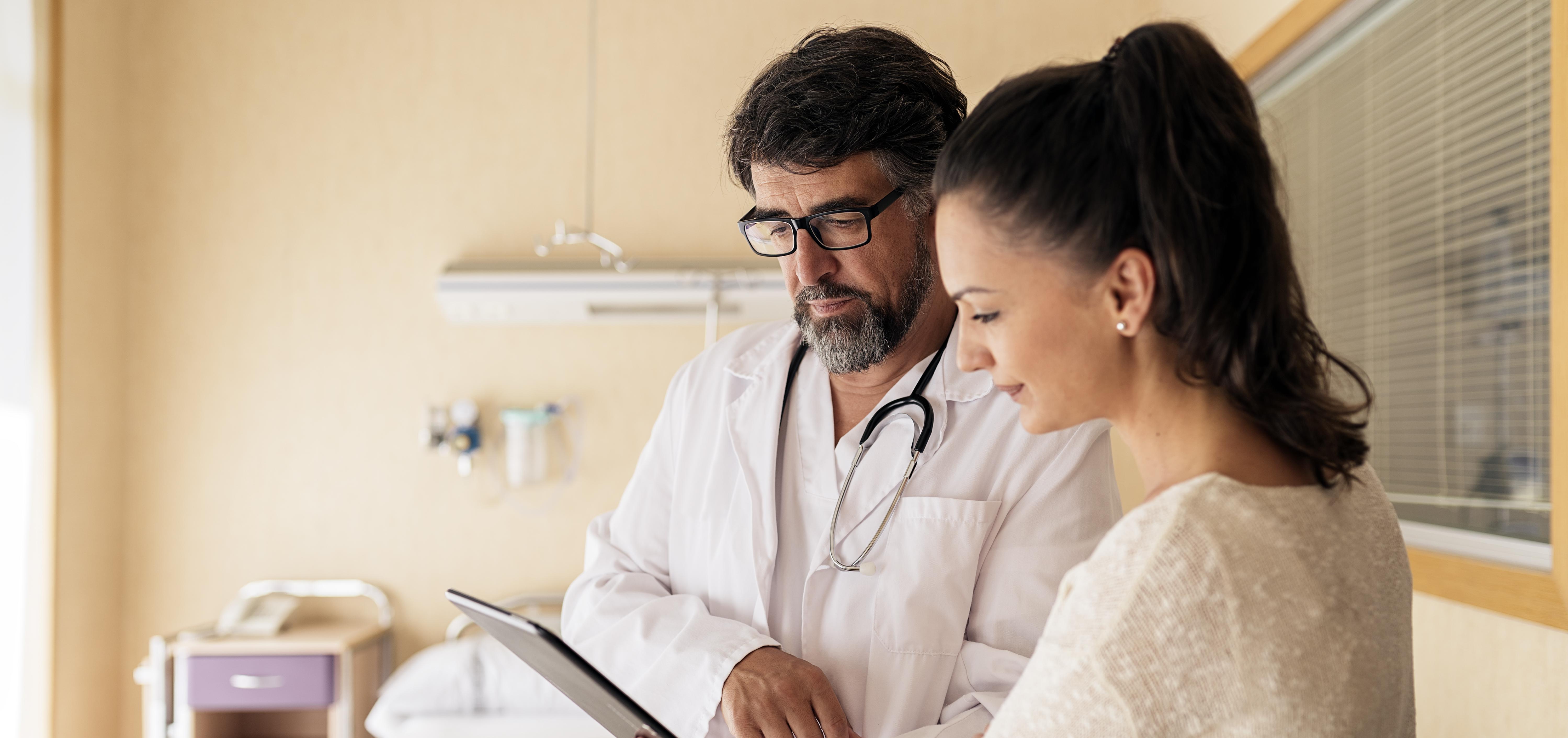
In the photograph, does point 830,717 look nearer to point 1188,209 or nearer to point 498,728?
point 1188,209

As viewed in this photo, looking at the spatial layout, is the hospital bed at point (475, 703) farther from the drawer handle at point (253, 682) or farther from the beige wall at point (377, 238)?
the beige wall at point (377, 238)

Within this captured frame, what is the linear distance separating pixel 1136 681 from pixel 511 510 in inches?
119

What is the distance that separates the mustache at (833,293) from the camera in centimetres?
123

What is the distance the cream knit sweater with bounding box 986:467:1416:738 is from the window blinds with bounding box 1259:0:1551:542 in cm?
87

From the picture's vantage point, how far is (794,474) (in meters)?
1.32

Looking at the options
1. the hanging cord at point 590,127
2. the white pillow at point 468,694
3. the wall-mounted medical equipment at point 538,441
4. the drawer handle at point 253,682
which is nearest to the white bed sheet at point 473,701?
the white pillow at point 468,694

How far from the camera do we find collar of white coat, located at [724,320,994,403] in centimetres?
124

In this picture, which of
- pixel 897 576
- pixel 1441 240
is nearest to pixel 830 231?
pixel 897 576

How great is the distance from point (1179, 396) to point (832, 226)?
23.4 inches

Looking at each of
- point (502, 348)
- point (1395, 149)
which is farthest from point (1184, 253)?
point (502, 348)

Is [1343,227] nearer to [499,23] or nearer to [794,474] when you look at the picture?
[794,474]

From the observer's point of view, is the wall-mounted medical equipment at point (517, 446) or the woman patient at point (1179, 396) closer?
the woman patient at point (1179, 396)

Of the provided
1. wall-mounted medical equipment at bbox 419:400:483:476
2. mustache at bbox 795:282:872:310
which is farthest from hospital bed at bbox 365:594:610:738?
mustache at bbox 795:282:872:310

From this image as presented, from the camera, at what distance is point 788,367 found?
1387 mm
